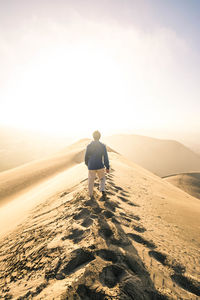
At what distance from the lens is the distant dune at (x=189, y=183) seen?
59.8 ft

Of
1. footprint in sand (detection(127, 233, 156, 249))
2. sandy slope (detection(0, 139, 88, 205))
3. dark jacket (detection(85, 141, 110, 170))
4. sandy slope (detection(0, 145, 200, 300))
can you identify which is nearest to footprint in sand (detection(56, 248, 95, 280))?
sandy slope (detection(0, 145, 200, 300))

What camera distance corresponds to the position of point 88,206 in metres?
3.64

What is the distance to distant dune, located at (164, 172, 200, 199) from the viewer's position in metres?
18.2

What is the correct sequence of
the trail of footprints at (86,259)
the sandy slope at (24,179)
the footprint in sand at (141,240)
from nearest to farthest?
the trail of footprints at (86,259)
the footprint in sand at (141,240)
the sandy slope at (24,179)

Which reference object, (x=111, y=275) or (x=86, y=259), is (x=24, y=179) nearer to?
(x=86, y=259)

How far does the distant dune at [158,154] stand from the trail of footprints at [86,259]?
128 feet

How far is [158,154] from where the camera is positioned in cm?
5625

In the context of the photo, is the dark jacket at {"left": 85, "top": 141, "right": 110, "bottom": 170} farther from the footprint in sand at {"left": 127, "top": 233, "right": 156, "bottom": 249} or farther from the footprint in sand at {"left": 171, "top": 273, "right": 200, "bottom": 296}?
the footprint in sand at {"left": 171, "top": 273, "right": 200, "bottom": 296}

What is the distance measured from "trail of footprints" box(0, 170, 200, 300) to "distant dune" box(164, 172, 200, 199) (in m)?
18.0

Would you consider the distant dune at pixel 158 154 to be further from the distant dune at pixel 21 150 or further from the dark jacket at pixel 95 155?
the dark jacket at pixel 95 155

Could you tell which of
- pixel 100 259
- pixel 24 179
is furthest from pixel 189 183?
pixel 100 259

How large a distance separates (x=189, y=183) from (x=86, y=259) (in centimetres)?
2122

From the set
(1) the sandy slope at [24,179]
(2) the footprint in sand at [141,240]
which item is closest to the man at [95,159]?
(2) the footprint in sand at [141,240]

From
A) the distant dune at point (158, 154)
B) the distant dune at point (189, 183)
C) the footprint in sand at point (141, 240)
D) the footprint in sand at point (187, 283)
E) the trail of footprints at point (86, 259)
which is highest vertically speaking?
the trail of footprints at point (86, 259)
